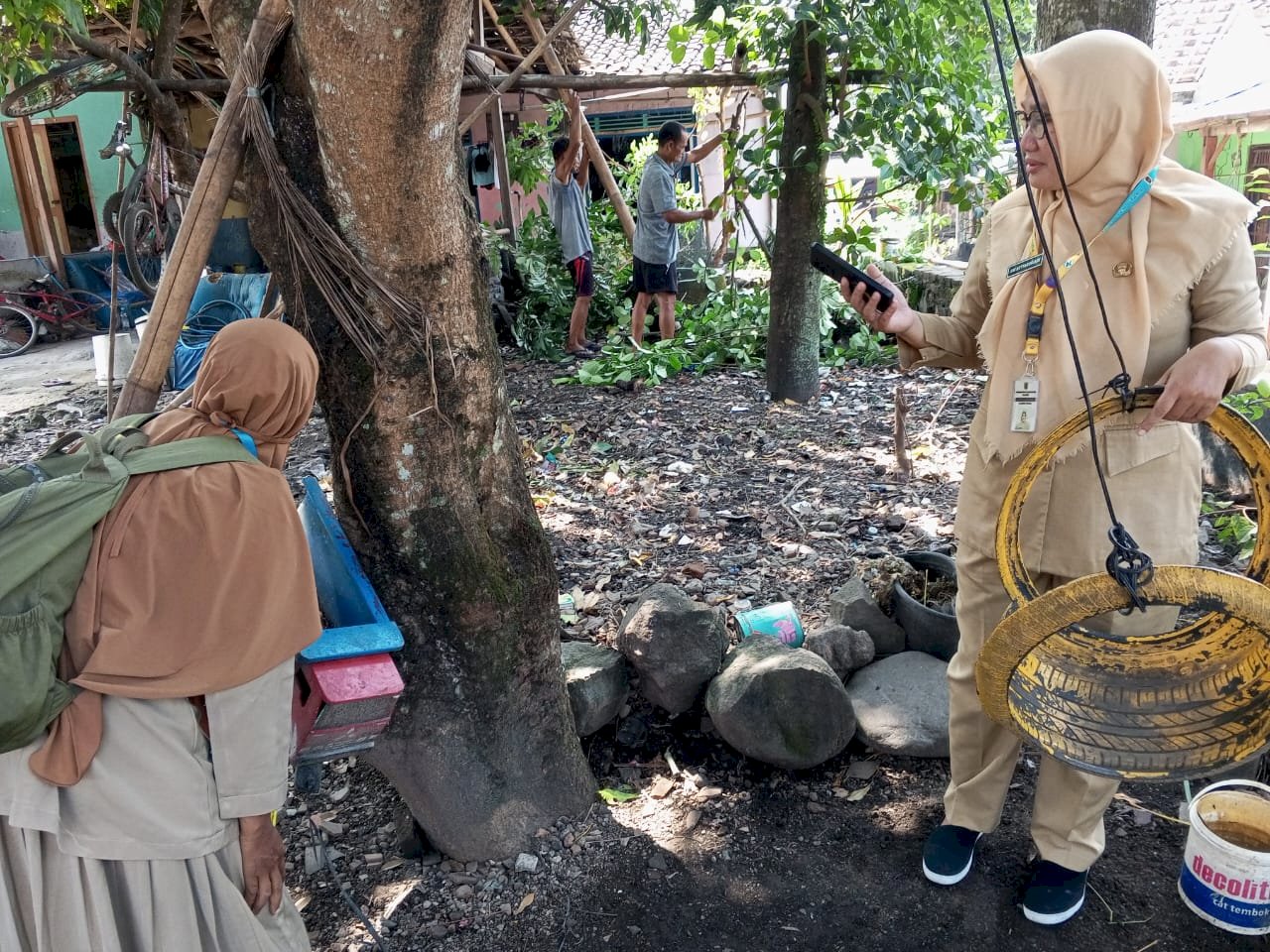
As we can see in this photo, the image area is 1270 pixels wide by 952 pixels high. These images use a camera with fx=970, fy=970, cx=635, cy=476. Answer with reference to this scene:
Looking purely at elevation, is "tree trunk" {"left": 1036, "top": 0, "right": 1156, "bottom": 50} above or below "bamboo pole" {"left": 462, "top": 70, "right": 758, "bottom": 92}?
below

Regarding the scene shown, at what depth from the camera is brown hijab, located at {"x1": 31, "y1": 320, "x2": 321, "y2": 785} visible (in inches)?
Answer: 64.9

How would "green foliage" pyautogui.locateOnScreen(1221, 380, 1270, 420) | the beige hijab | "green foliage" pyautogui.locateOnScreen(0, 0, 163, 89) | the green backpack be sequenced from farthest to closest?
"green foliage" pyautogui.locateOnScreen(0, 0, 163, 89)
"green foliage" pyautogui.locateOnScreen(1221, 380, 1270, 420)
the beige hijab
the green backpack

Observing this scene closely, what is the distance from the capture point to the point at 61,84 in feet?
21.8

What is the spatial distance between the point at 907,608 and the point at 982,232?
1518 millimetres

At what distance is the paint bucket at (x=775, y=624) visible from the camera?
357 cm

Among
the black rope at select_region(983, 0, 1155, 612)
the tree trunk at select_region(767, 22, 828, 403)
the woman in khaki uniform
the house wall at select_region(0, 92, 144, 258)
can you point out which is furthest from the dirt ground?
the house wall at select_region(0, 92, 144, 258)

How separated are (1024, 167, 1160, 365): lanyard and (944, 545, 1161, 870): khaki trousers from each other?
0.52 meters

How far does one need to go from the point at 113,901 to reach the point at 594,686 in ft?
5.26

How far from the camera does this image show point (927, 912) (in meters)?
2.52

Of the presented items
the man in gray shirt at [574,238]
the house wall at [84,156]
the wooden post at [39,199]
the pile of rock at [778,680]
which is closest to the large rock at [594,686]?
the pile of rock at [778,680]

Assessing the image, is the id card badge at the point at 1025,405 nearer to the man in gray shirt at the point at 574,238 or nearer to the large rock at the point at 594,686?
the large rock at the point at 594,686

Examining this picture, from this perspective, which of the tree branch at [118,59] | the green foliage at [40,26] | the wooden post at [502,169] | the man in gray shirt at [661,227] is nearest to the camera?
the green foliage at [40,26]

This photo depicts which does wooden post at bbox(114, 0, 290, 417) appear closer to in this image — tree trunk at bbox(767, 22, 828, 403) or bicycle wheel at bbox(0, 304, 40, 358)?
tree trunk at bbox(767, 22, 828, 403)

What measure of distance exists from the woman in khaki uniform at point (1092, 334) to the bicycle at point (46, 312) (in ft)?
41.7
